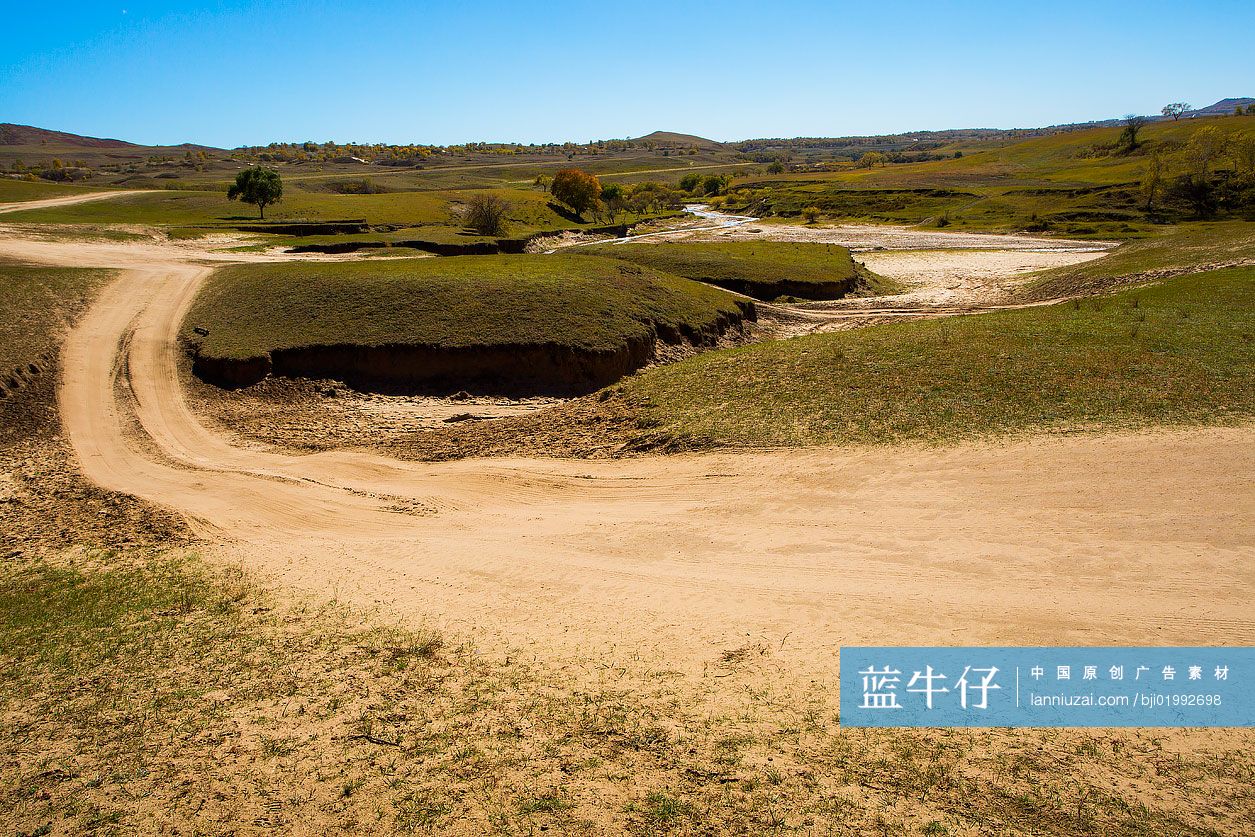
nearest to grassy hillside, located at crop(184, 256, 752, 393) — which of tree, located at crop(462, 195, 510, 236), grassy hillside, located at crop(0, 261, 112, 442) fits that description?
grassy hillside, located at crop(0, 261, 112, 442)

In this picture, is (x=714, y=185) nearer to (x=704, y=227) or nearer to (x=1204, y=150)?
(x=704, y=227)

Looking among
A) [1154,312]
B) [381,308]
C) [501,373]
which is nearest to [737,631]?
[501,373]

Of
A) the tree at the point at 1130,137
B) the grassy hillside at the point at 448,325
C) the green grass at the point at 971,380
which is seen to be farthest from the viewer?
the tree at the point at 1130,137

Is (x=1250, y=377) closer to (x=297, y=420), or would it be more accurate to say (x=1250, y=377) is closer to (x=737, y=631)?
(x=737, y=631)

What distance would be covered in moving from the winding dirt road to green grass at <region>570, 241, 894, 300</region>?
2270 cm

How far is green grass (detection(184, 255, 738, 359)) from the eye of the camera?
2459 cm

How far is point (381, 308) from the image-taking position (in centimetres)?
2622

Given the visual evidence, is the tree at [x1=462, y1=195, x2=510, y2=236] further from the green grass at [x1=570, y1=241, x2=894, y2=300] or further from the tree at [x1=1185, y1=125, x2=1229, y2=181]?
the tree at [x1=1185, y1=125, x2=1229, y2=181]

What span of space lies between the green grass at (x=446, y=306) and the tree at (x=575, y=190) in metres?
52.3

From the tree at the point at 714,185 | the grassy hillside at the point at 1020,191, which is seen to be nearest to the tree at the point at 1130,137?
the grassy hillside at the point at 1020,191

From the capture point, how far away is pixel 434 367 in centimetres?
2391

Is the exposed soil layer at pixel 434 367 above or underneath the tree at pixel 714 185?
underneath

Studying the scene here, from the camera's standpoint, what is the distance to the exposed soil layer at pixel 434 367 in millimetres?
23641

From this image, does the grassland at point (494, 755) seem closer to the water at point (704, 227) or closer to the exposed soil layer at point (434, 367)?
the exposed soil layer at point (434, 367)
